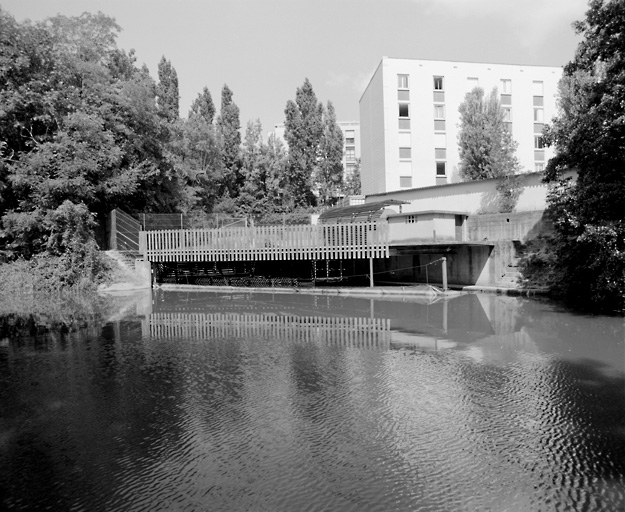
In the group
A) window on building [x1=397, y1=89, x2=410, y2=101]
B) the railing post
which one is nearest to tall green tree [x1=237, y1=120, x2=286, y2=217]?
window on building [x1=397, y1=89, x2=410, y2=101]

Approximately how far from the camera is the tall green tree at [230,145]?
3766cm

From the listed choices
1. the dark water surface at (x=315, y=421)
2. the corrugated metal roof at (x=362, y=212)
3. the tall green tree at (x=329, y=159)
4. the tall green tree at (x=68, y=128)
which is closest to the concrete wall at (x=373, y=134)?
the tall green tree at (x=329, y=159)

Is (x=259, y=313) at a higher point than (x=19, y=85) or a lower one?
lower

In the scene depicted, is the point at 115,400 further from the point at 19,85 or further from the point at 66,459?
the point at 19,85

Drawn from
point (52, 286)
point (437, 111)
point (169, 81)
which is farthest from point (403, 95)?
point (52, 286)

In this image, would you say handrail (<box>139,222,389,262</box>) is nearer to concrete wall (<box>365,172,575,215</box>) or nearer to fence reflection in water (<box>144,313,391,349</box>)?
concrete wall (<box>365,172,575,215</box>)

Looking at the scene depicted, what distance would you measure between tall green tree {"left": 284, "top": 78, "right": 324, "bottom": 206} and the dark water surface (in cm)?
2724

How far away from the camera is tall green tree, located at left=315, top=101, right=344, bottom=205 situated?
3806 centimetres

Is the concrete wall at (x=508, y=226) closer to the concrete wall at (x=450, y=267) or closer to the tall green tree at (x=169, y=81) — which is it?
the concrete wall at (x=450, y=267)

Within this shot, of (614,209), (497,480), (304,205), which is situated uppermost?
(304,205)

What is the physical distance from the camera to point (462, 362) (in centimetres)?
832

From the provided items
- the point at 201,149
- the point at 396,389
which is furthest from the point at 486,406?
the point at 201,149

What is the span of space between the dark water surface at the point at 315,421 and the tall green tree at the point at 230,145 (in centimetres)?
2795

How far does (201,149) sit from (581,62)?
25452 mm
